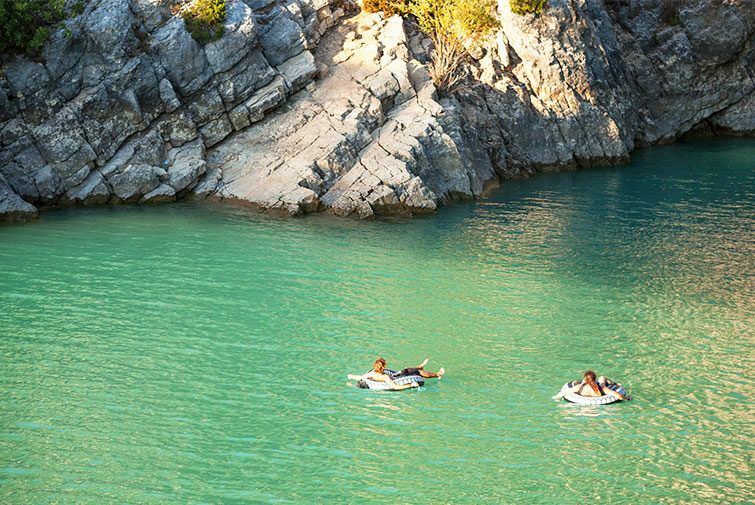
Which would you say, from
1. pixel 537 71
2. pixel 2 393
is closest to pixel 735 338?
pixel 2 393

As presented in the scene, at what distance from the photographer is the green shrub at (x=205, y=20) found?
43406 millimetres

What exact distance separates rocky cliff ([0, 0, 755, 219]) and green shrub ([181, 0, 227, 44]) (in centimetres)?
58

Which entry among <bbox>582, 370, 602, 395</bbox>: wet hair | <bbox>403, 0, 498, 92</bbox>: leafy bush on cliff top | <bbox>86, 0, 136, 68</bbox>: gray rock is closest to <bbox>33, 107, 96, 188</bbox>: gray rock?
<bbox>86, 0, 136, 68</bbox>: gray rock

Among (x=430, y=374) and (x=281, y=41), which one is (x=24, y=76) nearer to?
(x=281, y=41)

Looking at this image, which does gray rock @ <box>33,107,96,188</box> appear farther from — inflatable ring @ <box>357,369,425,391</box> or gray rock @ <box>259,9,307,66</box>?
inflatable ring @ <box>357,369,425,391</box>

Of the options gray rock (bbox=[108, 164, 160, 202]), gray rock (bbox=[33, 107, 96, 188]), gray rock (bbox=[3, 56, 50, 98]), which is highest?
gray rock (bbox=[3, 56, 50, 98])

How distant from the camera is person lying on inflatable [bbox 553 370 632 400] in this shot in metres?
21.4

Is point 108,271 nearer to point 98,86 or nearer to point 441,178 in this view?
point 98,86

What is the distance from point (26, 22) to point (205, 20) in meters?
9.18

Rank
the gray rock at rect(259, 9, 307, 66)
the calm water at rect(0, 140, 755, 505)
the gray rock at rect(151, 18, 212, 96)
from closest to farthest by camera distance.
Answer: the calm water at rect(0, 140, 755, 505) → the gray rock at rect(151, 18, 212, 96) → the gray rock at rect(259, 9, 307, 66)

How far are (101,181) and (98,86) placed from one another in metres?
5.05

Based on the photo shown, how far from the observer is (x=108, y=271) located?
31453 mm

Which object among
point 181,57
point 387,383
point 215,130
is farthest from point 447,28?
point 387,383

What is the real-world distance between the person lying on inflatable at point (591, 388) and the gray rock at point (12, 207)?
28.0m
